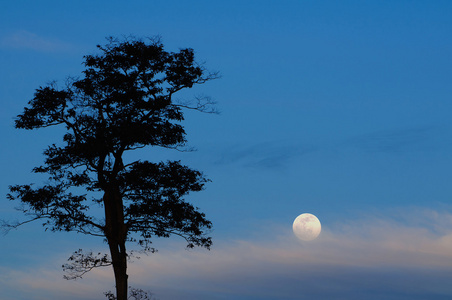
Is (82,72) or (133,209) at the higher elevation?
(82,72)

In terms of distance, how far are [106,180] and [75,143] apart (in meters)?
2.54

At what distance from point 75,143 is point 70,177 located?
188 cm

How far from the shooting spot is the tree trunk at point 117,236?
119 ft

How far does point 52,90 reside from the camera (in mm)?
36656

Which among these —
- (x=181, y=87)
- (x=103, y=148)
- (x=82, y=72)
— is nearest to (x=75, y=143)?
(x=103, y=148)

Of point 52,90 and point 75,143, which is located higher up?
point 52,90

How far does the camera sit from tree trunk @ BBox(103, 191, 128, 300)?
1425 inches

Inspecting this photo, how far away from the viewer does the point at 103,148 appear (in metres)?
36.0

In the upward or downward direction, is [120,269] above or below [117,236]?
below

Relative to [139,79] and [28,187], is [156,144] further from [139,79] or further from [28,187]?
[28,187]

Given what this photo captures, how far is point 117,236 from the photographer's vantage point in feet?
119

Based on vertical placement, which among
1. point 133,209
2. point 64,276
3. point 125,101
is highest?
point 125,101

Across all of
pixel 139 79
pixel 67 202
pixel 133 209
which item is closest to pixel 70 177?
pixel 67 202

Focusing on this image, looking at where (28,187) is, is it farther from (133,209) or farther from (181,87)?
(181,87)
